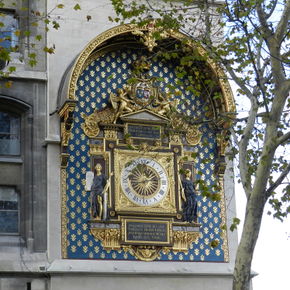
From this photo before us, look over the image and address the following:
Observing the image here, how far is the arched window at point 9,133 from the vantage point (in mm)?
28062

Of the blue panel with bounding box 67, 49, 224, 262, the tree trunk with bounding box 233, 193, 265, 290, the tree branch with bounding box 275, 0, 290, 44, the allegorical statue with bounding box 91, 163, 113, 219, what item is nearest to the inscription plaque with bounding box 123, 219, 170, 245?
the blue panel with bounding box 67, 49, 224, 262

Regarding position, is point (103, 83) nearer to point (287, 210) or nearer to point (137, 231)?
point (137, 231)

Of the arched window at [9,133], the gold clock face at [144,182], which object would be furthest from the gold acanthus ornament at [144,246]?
the arched window at [9,133]

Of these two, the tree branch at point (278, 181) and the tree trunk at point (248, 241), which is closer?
the tree trunk at point (248, 241)

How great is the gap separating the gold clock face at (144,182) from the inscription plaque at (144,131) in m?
0.71

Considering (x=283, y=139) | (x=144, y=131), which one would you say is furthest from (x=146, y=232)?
(x=283, y=139)

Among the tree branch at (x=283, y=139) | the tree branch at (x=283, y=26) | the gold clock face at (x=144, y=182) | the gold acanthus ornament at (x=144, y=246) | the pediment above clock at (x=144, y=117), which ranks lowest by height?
the gold acanthus ornament at (x=144, y=246)

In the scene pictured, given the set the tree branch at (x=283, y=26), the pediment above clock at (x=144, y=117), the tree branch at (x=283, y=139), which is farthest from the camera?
the pediment above clock at (x=144, y=117)

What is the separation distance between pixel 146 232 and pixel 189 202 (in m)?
1.65

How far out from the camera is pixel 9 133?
2820cm

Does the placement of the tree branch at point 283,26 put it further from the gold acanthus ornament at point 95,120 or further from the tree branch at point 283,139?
the gold acanthus ornament at point 95,120

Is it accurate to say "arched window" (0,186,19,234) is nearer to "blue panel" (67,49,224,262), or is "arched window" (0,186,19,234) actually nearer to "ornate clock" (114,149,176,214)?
"blue panel" (67,49,224,262)

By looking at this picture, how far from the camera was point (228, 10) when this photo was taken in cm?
2258

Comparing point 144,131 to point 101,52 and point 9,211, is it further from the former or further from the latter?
point 9,211
